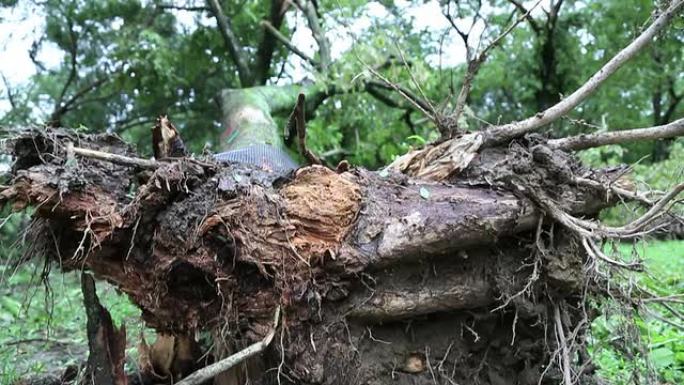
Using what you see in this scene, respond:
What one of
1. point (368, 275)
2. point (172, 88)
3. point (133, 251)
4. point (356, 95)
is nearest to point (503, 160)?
point (368, 275)

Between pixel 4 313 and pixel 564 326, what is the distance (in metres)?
5.56

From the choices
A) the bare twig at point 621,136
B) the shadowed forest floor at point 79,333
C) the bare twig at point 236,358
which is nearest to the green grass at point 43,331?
the shadowed forest floor at point 79,333

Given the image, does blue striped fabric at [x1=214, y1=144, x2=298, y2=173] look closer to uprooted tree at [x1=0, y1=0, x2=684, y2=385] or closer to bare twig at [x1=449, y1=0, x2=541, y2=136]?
uprooted tree at [x1=0, y1=0, x2=684, y2=385]

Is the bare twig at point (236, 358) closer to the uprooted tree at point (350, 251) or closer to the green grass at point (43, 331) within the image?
the uprooted tree at point (350, 251)

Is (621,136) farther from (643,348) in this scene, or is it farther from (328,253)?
(328,253)

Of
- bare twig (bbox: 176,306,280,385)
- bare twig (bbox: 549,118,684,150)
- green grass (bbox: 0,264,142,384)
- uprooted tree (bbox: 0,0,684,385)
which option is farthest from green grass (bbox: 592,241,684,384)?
green grass (bbox: 0,264,142,384)

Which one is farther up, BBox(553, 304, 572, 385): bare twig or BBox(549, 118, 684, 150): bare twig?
BBox(549, 118, 684, 150): bare twig

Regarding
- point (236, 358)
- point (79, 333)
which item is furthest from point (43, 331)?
point (236, 358)

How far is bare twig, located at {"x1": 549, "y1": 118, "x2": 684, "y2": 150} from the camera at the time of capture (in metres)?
2.44

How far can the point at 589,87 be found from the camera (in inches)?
108

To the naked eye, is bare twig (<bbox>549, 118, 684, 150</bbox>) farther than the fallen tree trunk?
Yes

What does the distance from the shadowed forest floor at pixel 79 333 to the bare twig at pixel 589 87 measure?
2.22ft

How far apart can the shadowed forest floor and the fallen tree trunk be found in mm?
318

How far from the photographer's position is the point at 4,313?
603 centimetres
